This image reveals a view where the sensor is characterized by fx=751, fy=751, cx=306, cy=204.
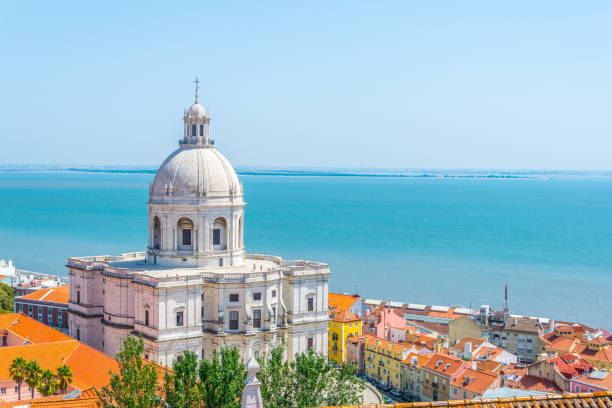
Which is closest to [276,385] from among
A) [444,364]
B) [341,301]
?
[444,364]

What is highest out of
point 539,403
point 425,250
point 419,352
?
point 539,403

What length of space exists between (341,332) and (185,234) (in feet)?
58.5

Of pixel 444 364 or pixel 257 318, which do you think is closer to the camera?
pixel 257 318

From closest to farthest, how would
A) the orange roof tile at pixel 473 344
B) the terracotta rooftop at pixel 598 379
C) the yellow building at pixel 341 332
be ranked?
the terracotta rooftop at pixel 598 379 → the orange roof tile at pixel 473 344 → the yellow building at pixel 341 332

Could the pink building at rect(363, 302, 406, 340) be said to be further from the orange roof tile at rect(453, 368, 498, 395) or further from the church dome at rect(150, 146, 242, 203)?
the church dome at rect(150, 146, 242, 203)

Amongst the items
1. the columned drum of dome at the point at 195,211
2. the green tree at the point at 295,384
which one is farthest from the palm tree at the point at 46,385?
the columned drum of dome at the point at 195,211

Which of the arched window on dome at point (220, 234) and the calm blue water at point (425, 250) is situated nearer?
the arched window on dome at point (220, 234)

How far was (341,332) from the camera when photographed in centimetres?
6156

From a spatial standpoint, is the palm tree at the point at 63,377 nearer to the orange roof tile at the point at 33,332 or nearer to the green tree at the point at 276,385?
the green tree at the point at 276,385

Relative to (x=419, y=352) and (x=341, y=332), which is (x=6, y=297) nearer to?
(x=341, y=332)

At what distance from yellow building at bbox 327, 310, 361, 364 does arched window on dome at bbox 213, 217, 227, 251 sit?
47.6 feet

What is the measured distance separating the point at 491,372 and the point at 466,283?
54963 mm

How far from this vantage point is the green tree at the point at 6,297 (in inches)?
2743

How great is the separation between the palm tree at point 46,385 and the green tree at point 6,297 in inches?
1321
